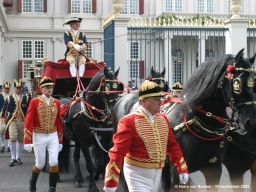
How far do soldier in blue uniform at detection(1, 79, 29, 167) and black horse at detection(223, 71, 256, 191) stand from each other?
6.60m

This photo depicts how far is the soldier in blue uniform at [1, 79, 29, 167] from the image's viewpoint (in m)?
11.9

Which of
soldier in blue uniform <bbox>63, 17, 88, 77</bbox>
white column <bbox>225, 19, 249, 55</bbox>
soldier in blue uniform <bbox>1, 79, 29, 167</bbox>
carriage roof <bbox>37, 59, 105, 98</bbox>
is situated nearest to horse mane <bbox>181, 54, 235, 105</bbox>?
carriage roof <bbox>37, 59, 105, 98</bbox>

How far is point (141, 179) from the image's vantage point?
15.1ft

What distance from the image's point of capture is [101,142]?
9023 mm

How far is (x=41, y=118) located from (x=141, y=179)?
3.65m

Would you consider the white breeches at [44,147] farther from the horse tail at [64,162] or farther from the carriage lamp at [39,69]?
the carriage lamp at [39,69]

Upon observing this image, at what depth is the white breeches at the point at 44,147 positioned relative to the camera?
7785mm

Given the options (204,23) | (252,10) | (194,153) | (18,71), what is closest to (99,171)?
(194,153)

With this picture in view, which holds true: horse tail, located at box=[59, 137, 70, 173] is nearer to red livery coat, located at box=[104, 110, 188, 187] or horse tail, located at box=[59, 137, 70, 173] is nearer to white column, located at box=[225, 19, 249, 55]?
white column, located at box=[225, 19, 249, 55]

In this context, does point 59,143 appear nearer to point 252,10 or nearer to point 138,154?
point 138,154

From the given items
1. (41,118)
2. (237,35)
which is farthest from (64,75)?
(237,35)

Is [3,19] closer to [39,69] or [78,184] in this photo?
[39,69]

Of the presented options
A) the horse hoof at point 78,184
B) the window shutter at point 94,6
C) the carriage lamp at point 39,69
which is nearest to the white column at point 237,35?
the carriage lamp at point 39,69

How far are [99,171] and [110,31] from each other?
4.71m
